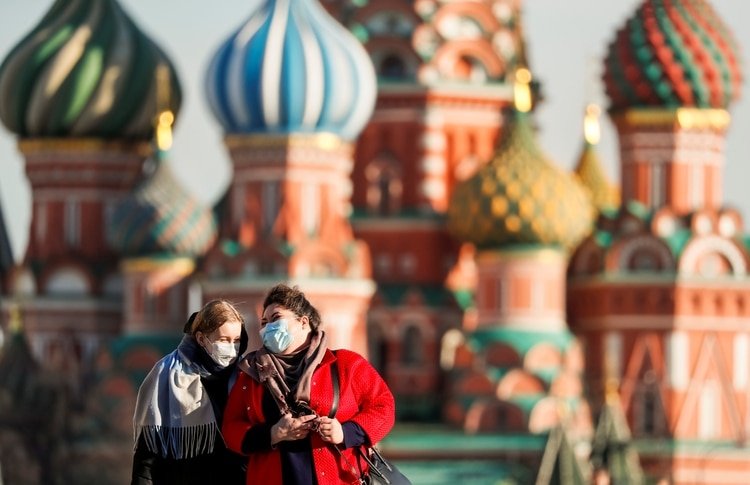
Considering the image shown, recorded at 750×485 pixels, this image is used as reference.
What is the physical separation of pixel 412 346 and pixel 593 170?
15.1ft

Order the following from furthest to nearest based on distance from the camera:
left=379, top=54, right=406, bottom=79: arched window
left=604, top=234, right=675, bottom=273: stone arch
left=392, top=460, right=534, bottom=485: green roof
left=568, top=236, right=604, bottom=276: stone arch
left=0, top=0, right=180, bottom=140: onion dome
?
left=0, top=0, right=180, bottom=140: onion dome, left=379, top=54, right=406, bottom=79: arched window, left=568, top=236, right=604, bottom=276: stone arch, left=604, top=234, right=675, bottom=273: stone arch, left=392, top=460, right=534, bottom=485: green roof

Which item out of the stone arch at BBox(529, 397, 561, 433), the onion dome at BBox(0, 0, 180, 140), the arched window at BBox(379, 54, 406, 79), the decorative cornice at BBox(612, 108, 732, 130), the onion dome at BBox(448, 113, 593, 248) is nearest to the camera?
the onion dome at BBox(448, 113, 593, 248)

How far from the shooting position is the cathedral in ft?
130

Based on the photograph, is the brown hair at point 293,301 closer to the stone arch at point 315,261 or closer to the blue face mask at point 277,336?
the blue face mask at point 277,336

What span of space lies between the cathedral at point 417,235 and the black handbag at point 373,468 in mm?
25691

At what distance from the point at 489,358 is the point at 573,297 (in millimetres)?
2855

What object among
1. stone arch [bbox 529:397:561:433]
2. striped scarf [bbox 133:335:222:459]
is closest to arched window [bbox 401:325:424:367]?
stone arch [bbox 529:397:561:433]

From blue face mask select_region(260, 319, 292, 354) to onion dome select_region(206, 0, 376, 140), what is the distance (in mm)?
28840

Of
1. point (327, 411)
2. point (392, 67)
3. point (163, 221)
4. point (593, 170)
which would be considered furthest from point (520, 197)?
point (327, 411)

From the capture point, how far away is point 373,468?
1112 centimetres

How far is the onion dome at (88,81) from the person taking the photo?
1747 inches

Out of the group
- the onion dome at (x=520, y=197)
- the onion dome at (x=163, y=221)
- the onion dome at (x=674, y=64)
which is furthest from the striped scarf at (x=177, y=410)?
the onion dome at (x=163, y=221)

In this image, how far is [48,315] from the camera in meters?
45.1

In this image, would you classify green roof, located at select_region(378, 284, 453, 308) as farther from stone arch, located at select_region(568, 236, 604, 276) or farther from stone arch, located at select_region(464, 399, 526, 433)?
stone arch, located at select_region(464, 399, 526, 433)
